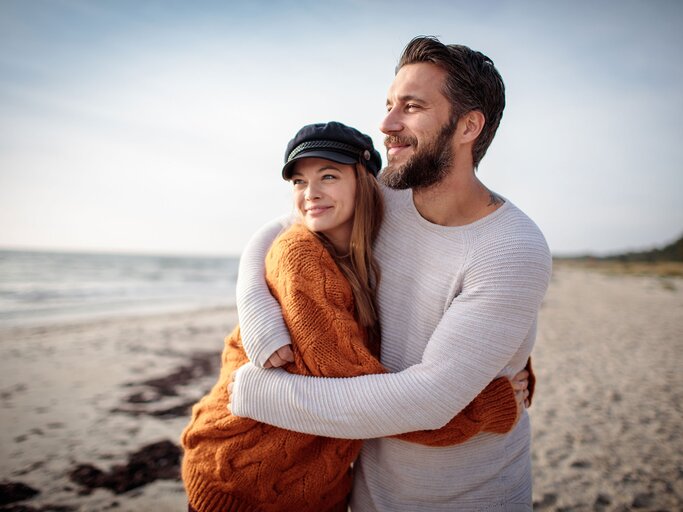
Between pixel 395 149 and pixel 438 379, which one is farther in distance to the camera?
pixel 395 149

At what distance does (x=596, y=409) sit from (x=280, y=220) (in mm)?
5555

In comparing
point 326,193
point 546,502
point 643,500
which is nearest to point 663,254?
point 643,500

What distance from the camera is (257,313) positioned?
1.61 metres

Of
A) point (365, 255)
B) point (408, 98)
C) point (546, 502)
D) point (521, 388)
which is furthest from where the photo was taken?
point (546, 502)

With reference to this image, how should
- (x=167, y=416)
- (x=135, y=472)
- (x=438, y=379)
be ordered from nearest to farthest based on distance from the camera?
(x=438, y=379) → (x=135, y=472) → (x=167, y=416)

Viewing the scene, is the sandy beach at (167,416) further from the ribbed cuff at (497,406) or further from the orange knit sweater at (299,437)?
the ribbed cuff at (497,406)

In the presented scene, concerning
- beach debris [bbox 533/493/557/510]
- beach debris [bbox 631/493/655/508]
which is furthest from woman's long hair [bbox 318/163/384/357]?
beach debris [bbox 631/493/655/508]

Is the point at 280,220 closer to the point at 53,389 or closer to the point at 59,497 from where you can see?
the point at 59,497

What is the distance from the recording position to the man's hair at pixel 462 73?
1787 millimetres

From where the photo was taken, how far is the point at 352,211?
205 centimetres

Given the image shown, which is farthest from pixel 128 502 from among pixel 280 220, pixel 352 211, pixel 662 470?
pixel 662 470

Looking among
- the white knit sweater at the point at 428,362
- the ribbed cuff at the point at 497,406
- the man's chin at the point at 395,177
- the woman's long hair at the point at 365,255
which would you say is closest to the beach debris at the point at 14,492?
the white knit sweater at the point at 428,362

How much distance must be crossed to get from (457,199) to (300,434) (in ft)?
4.27

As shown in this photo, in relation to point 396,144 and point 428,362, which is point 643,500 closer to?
point 428,362
